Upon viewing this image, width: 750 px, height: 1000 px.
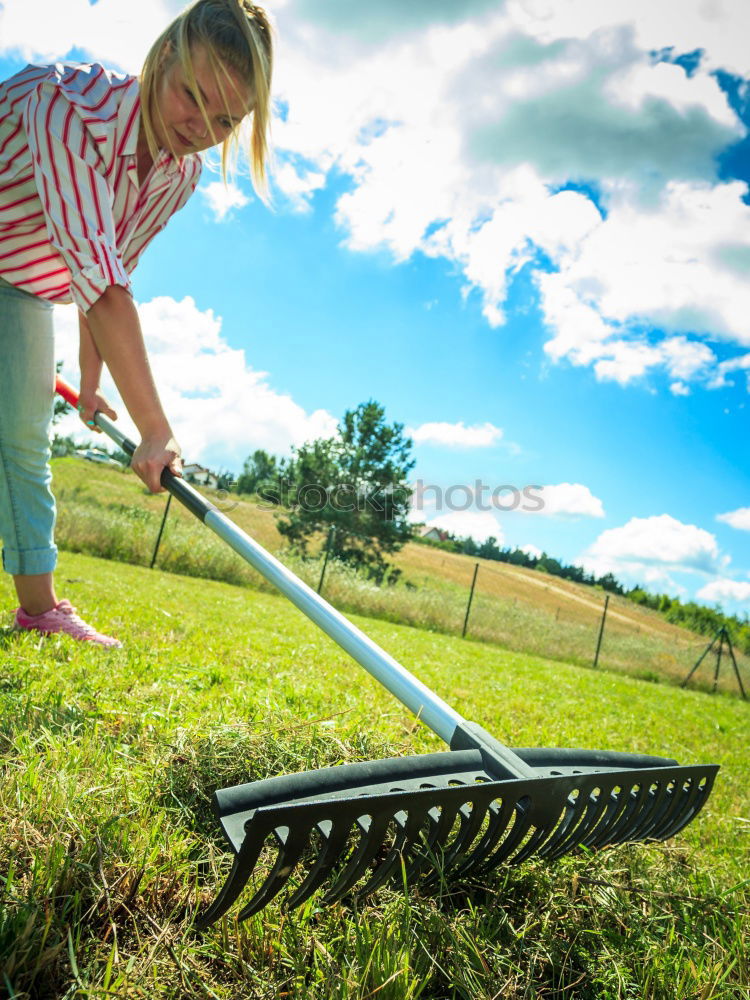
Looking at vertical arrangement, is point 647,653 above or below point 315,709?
below

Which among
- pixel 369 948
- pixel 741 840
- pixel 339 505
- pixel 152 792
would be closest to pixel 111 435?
pixel 152 792

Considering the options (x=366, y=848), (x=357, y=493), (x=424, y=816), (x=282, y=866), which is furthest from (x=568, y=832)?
(x=357, y=493)

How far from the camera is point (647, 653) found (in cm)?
1488

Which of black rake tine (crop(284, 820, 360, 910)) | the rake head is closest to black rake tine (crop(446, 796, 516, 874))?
the rake head

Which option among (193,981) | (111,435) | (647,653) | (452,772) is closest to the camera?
(193,981)

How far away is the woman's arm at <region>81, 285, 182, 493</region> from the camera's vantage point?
179 cm

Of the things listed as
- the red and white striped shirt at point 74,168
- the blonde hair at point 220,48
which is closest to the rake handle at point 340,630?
the red and white striped shirt at point 74,168

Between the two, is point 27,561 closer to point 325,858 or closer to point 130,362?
point 130,362

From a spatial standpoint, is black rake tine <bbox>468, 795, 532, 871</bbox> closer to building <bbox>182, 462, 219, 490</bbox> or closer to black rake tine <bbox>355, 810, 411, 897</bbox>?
black rake tine <bbox>355, 810, 411, 897</bbox>

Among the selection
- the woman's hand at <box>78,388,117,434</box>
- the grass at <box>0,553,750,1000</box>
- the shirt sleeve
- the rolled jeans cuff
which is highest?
the shirt sleeve

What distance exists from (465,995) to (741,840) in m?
1.94

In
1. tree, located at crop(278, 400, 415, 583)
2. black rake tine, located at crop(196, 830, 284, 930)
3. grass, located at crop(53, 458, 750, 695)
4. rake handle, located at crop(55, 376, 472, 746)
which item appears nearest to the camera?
black rake tine, located at crop(196, 830, 284, 930)

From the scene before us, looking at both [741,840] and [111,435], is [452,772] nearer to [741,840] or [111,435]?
[741,840]

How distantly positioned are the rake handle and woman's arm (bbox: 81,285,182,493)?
0.15 metres
